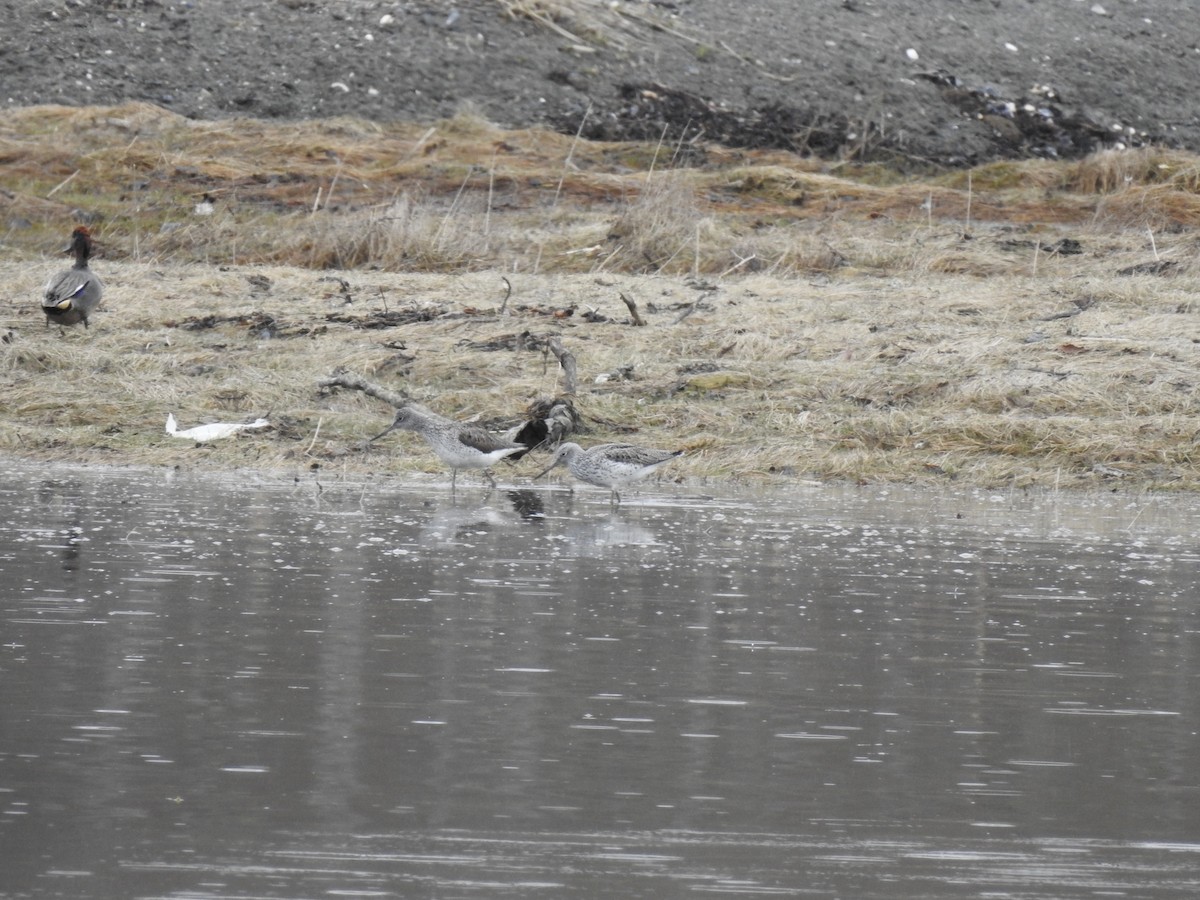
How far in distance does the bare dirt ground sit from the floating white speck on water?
59.2 feet

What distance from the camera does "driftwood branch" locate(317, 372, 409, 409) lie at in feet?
47.9

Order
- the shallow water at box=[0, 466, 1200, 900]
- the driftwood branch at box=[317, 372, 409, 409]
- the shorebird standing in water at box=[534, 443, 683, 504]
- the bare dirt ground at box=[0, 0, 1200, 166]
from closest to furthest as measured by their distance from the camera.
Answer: the shallow water at box=[0, 466, 1200, 900], the shorebird standing in water at box=[534, 443, 683, 504], the driftwood branch at box=[317, 372, 409, 409], the bare dirt ground at box=[0, 0, 1200, 166]

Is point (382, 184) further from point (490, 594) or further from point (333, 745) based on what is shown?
point (333, 745)

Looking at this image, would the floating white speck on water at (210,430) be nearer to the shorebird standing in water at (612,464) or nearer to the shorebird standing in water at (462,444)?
the shorebird standing in water at (462,444)

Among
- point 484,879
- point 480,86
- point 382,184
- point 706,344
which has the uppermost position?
point 480,86

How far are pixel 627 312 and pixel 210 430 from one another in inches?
201

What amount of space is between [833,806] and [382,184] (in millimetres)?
21402

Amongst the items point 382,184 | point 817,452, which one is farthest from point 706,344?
point 382,184

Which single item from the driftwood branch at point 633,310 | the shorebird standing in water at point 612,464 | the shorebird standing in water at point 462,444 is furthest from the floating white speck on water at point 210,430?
the driftwood branch at point 633,310

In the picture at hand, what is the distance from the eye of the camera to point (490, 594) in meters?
8.52

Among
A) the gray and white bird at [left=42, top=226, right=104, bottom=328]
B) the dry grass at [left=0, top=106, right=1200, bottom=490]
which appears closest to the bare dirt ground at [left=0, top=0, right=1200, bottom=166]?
the dry grass at [left=0, top=106, right=1200, bottom=490]

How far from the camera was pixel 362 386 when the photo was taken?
14859mm

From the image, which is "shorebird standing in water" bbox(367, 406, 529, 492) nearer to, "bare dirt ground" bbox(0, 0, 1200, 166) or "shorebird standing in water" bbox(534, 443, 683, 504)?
"shorebird standing in water" bbox(534, 443, 683, 504)

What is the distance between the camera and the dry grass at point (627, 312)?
14.2 metres
